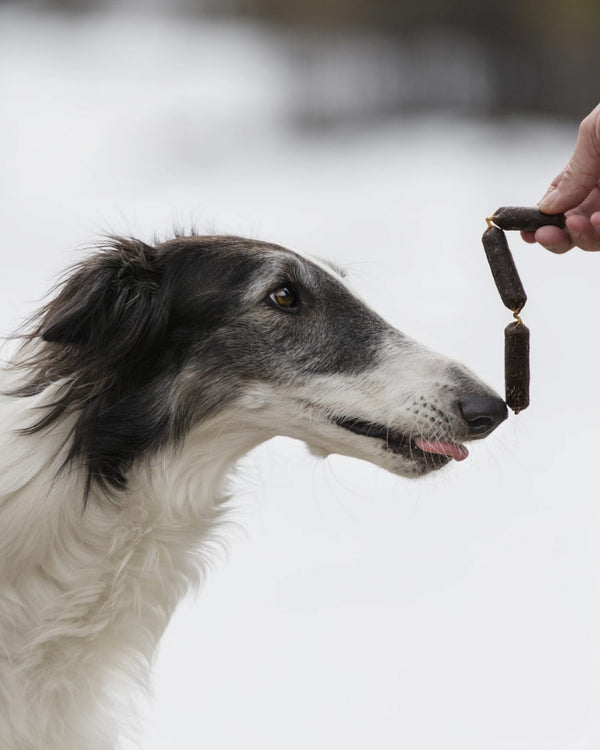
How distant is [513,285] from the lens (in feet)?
8.66

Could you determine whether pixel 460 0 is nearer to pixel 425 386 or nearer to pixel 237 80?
pixel 237 80

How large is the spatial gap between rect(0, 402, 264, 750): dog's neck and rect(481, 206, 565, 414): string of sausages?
607mm

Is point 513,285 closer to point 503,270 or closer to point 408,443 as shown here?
point 503,270

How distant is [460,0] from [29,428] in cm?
960

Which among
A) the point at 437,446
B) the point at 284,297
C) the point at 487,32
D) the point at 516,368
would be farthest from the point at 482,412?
the point at 487,32

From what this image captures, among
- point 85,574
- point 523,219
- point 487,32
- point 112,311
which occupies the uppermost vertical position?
point 523,219

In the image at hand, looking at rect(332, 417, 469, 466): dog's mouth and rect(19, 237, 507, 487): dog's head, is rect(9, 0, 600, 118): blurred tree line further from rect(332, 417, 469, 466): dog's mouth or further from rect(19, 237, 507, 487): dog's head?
rect(332, 417, 469, 466): dog's mouth

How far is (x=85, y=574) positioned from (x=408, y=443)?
0.76m

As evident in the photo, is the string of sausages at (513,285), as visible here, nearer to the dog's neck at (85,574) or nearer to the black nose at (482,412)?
the black nose at (482,412)

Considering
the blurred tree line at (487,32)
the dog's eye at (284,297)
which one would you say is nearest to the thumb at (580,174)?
the dog's eye at (284,297)

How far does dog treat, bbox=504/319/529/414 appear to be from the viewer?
102 inches

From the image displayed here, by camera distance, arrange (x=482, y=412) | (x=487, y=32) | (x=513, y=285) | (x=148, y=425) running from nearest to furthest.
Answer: (x=482, y=412) → (x=148, y=425) → (x=513, y=285) → (x=487, y=32)

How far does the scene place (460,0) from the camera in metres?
11.1

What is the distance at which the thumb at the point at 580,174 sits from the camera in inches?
102
